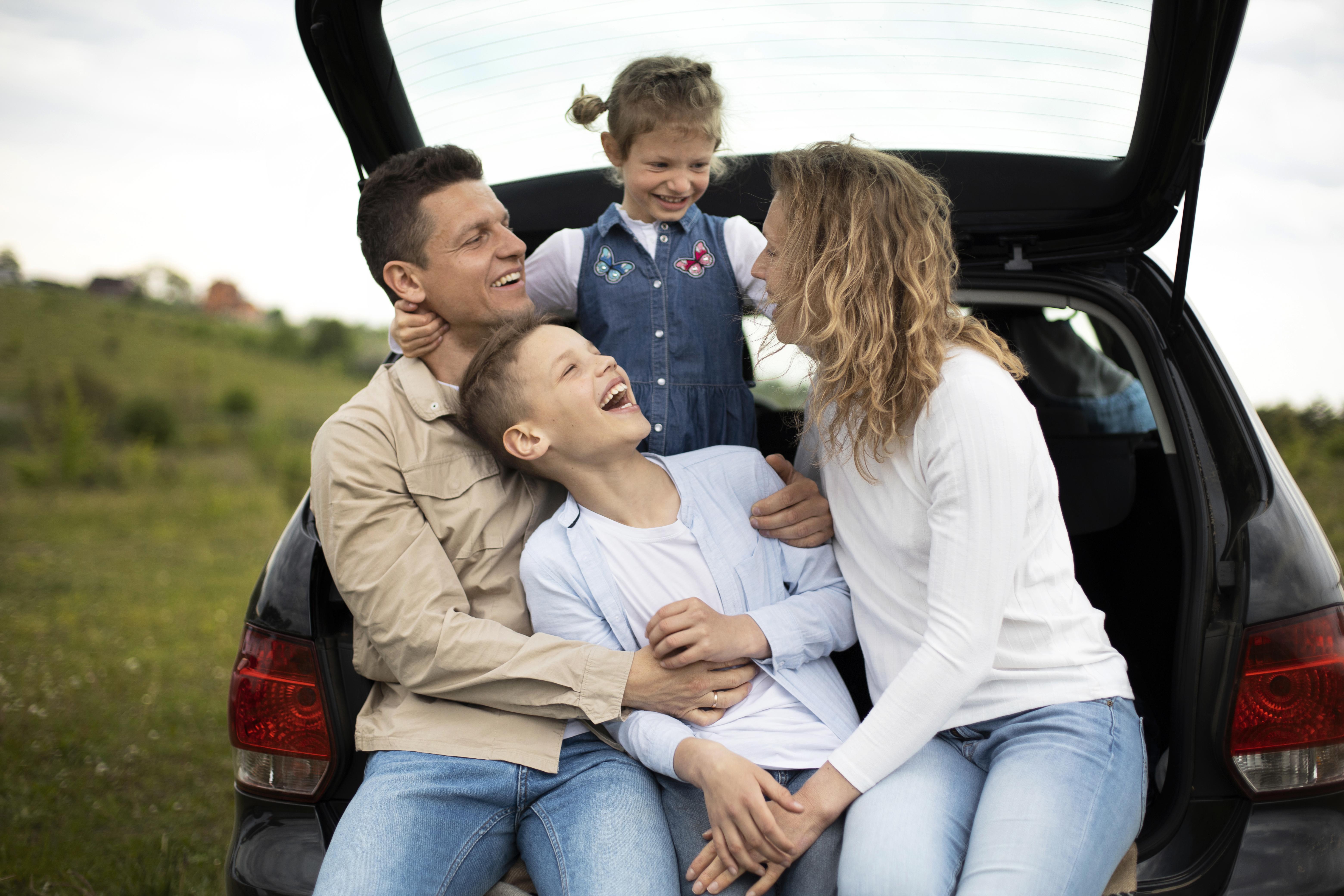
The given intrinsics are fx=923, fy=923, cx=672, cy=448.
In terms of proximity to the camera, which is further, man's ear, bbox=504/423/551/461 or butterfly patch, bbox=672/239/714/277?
butterfly patch, bbox=672/239/714/277

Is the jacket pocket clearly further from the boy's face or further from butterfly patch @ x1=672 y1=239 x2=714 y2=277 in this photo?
butterfly patch @ x1=672 y1=239 x2=714 y2=277

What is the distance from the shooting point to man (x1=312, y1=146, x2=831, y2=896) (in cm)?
144

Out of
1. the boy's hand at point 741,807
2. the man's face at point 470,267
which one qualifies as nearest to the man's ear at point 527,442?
the man's face at point 470,267

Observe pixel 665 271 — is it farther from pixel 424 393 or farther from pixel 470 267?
pixel 424 393

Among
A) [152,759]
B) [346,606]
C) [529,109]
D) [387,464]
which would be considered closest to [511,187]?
[529,109]

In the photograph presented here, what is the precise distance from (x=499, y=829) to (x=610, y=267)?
1.34 metres

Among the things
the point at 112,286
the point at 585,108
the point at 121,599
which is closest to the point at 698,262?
the point at 585,108

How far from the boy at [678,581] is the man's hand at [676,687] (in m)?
0.02

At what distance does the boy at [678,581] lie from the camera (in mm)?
1519

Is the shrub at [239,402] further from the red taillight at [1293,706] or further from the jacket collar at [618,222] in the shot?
the red taillight at [1293,706]

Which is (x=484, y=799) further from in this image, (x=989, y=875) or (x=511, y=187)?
(x=511, y=187)

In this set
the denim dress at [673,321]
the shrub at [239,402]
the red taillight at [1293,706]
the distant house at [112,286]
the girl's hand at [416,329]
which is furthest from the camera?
the distant house at [112,286]

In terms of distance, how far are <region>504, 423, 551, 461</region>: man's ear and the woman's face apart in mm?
470

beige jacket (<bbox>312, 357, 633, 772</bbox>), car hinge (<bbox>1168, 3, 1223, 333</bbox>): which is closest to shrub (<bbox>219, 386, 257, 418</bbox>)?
beige jacket (<bbox>312, 357, 633, 772</bbox>)
